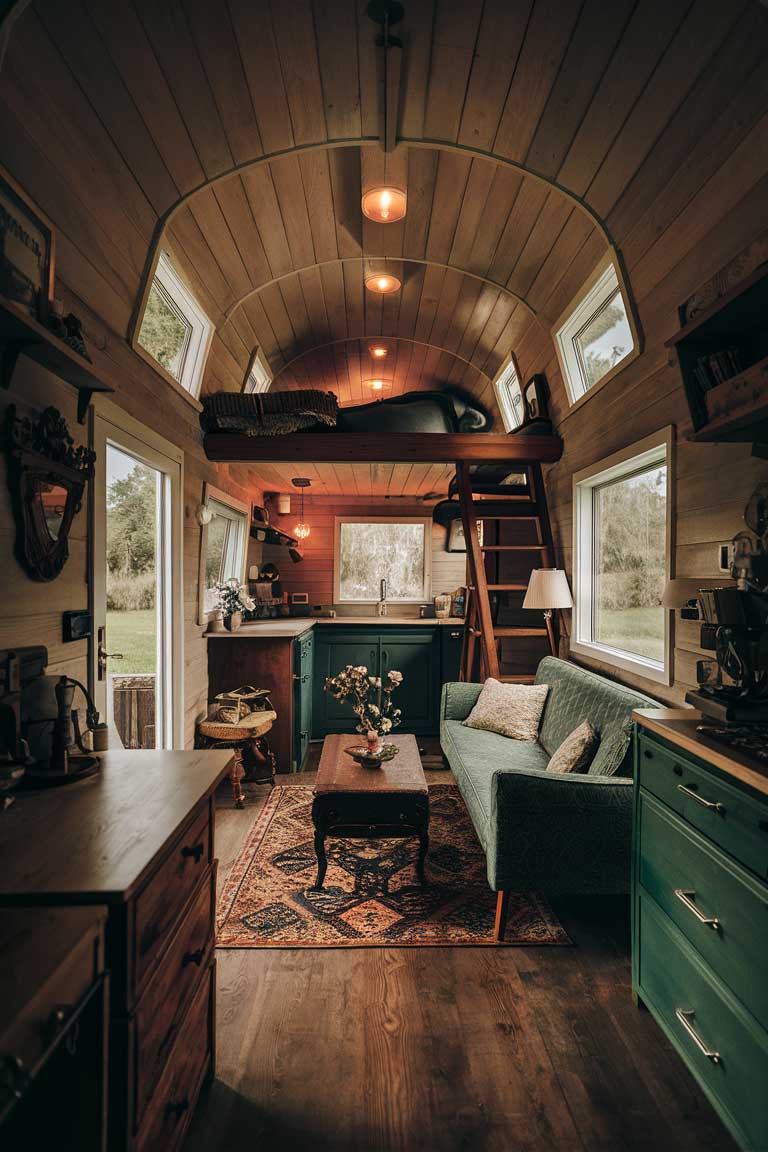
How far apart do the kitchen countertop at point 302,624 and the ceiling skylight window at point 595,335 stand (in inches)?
95.5

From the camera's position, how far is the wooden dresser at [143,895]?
96 centimetres

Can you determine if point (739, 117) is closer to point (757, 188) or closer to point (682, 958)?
point (757, 188)

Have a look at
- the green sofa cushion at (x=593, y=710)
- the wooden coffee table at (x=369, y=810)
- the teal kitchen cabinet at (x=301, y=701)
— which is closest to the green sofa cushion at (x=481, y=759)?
the green sofa cushion at (x=593, y=710)

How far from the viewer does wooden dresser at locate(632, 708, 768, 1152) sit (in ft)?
4.08

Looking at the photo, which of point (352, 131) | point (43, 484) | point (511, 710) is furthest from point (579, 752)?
point (352, 131)

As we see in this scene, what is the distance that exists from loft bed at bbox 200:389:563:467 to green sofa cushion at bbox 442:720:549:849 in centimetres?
182

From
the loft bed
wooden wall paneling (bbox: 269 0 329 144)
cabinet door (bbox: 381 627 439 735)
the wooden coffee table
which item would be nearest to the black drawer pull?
the wooden coffee table

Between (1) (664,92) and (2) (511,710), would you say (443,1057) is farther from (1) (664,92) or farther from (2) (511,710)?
(1) (664,92)

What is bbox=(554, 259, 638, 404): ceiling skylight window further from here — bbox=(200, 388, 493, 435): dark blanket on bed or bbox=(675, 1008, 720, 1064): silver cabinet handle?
bbox=(675, 1008, 720, 1064): silver cabinet handle

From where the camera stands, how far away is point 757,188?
70.3 inches

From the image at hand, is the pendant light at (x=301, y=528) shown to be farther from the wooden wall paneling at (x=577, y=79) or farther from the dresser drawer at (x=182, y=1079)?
the dresser drawer at (x=182, y=1079)

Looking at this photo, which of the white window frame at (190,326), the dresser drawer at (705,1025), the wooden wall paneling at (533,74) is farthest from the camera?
the white window frame at (190,326)

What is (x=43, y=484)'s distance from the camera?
6.06 ft

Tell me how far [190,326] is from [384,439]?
1.36m
